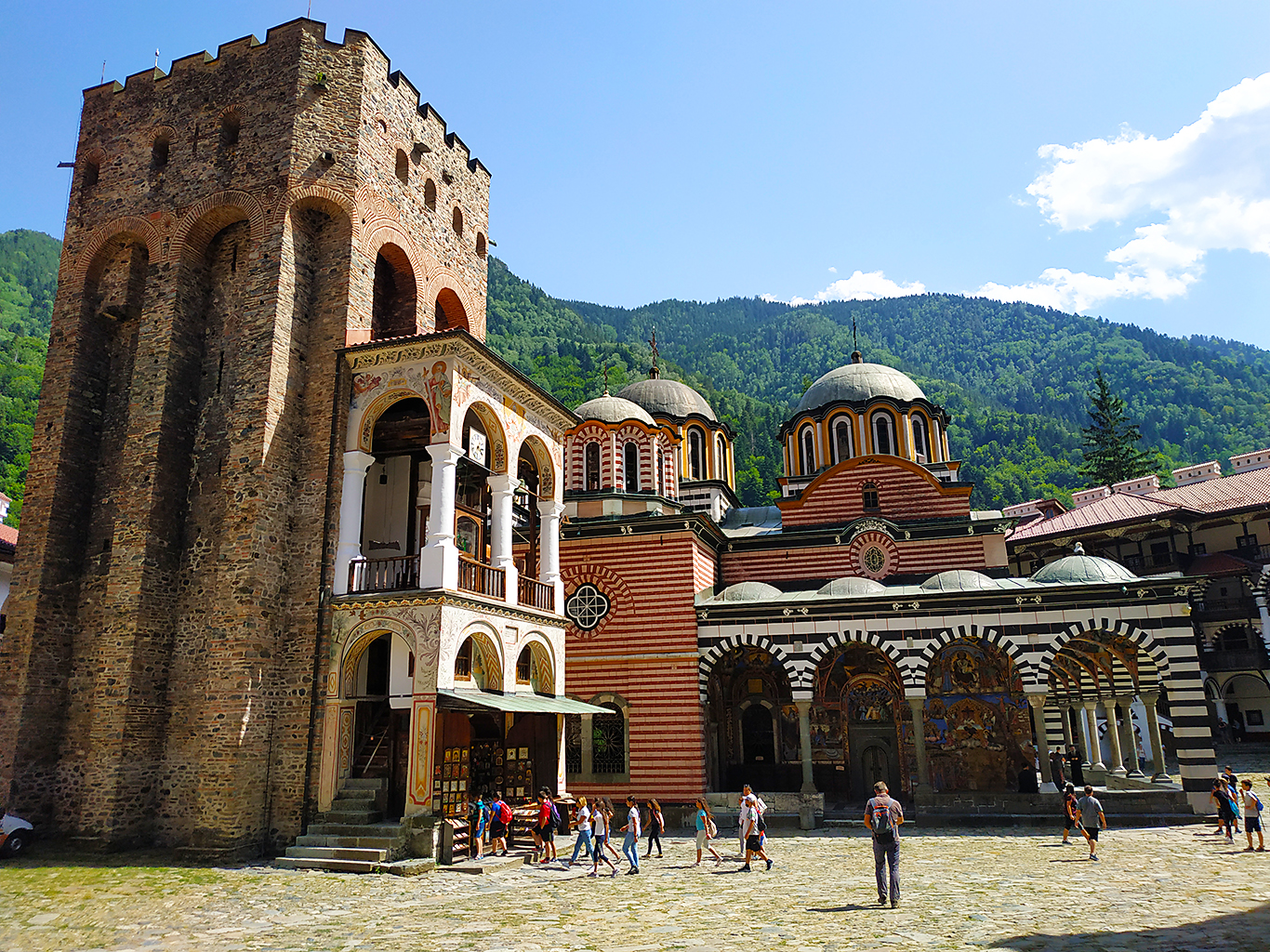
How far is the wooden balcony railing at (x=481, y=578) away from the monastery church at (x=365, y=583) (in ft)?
0.19

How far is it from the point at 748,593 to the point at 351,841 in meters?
10.5

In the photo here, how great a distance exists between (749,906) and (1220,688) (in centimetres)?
3435

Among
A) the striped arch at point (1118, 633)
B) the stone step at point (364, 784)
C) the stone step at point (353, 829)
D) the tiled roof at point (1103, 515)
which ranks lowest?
the stone step at point (353, 829)

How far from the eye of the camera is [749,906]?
991 centimetres

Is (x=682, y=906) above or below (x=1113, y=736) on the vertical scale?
below

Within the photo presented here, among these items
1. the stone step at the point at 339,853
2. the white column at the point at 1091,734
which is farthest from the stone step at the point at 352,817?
the white column at the point at 1091,734

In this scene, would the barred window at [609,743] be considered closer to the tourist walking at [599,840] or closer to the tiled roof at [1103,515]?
the tourist walking at [599,840]

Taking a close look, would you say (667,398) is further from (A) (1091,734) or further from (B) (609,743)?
(A) (1091,734)

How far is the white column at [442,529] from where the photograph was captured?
46.7 feet

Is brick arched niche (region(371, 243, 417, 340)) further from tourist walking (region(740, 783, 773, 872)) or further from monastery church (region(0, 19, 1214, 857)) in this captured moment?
tourist walking (region(740, 783, 773, 872))

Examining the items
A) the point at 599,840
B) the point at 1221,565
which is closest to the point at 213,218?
the point at 599,840

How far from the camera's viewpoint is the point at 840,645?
19438 millimetres

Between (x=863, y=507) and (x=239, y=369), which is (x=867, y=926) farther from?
(x=863, y=507)

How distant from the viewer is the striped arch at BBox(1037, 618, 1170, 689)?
56.3ft
